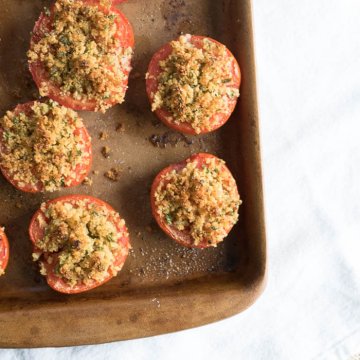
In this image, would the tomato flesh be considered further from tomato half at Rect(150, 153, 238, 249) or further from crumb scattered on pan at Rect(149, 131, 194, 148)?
crumb scattered on pan at Rect(149, 131, 194, 148)

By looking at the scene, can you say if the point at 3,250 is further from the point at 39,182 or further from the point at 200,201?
the point at 200,201

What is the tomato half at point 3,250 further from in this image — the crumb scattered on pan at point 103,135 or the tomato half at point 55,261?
the crumb scattered on pan at point 103,135

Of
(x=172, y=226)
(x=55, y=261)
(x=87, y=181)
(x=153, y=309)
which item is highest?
(x=87, y=181)

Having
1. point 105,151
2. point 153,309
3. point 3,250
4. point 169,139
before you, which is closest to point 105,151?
point 105,151

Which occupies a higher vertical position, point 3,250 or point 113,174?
point 113,174

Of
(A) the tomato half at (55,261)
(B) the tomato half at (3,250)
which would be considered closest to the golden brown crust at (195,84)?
(A) the tomato half at (55,261)

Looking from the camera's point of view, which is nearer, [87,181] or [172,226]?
[172,226]
